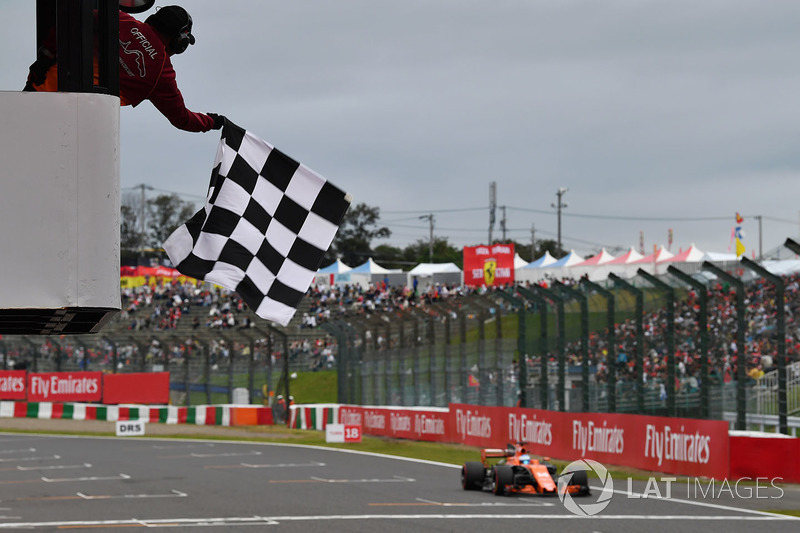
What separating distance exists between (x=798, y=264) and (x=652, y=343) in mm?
3712

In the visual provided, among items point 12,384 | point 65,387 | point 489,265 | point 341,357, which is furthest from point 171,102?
point 489,265

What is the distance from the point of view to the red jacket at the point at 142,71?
327 centimetres

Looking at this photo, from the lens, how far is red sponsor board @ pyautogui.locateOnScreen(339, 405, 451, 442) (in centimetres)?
2670

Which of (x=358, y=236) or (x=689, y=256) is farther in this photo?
(x=358, y=236)

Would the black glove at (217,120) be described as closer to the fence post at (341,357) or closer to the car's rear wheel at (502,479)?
the car's rear wheel at (502,479)

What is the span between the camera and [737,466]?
16.3 m

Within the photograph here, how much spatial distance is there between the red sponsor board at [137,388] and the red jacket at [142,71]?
118 feet

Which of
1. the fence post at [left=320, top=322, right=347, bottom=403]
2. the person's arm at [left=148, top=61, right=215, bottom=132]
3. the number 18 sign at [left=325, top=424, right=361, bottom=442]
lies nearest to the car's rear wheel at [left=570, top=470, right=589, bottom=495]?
the person's arm at [left=148, top=61, right=215, bottom=132]

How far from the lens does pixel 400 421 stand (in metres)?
28.4

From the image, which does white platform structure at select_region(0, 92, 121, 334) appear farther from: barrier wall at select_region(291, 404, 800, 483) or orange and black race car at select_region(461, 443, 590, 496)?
barrier wall at select_region(291, 404, 800, 483)

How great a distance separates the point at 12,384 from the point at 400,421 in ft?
65.3

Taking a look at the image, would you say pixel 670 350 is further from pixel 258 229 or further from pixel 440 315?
pixel 258 229

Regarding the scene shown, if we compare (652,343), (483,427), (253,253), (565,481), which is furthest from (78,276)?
(483,427)

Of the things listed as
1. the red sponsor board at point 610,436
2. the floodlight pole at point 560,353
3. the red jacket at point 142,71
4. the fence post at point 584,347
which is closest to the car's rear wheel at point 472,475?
the red sponsor board at point 610,436
